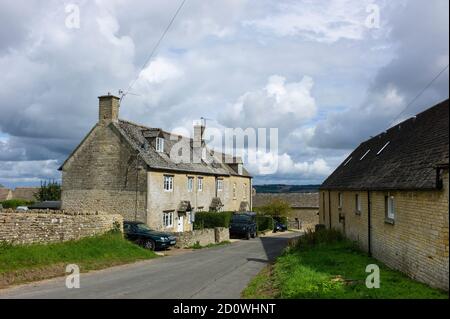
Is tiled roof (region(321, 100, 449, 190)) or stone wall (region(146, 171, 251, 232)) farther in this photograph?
stone wall (region(146, 171, 251, 232))

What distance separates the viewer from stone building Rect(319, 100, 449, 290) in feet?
35.0

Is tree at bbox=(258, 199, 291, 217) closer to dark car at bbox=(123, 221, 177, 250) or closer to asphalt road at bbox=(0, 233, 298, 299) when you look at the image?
dark car at bbox=(123, 221, 177, 250)

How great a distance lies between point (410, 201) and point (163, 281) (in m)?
8.33

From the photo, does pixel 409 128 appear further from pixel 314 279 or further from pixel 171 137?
pixel 171 137

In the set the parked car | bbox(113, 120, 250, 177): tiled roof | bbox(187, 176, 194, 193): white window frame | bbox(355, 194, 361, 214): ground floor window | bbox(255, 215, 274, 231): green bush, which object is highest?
bbox(113, 120, 250, 177): tiled roof

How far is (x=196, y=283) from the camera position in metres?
14.5

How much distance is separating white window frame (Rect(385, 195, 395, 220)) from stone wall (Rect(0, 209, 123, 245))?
13796 millimetres

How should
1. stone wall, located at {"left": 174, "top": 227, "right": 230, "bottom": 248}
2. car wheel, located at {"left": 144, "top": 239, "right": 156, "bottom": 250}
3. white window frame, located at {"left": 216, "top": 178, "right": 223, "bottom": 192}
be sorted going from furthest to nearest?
white window frame, located at {"left": 216, "top": 178, "right": 223, "bottom": 192}
stone wall, located at {"left": 174, "top": 227, "right": 230, "bottom": 248}
car wheel, located at {"left": 144, "top": 239, "right": 156, "bottom": 250}

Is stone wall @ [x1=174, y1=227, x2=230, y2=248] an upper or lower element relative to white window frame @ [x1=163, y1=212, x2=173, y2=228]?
lower

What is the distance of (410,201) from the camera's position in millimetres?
12883

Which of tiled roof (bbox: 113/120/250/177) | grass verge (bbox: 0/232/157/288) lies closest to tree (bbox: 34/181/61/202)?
tiled roof (bbox: 113/120/250/177)

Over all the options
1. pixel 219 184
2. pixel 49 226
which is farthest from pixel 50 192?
pixel 49 226

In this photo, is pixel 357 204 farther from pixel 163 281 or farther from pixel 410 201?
pixel 163 281
